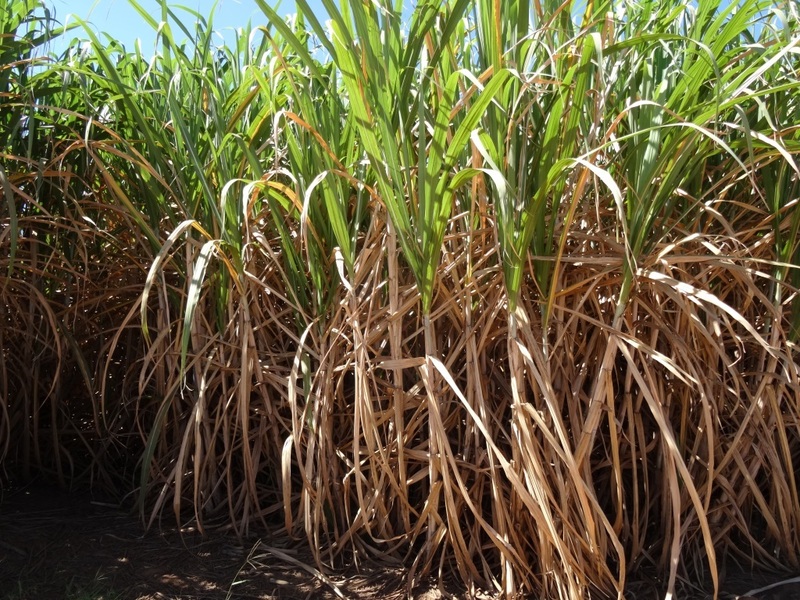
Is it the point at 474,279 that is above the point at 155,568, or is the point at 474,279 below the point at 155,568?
above

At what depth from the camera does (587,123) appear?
1328 millimetres

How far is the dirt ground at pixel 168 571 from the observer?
1300 mm

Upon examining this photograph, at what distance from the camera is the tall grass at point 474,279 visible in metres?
1.14

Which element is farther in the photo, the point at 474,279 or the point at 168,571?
the point at 168,571

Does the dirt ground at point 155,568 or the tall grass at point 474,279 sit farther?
the dirt ground at point 155,568

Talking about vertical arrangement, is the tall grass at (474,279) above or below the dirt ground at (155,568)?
above

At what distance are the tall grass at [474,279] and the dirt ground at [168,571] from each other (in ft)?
0.19

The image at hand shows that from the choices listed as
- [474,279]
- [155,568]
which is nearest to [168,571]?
[155,568]

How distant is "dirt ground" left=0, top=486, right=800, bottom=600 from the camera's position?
51.2 inches

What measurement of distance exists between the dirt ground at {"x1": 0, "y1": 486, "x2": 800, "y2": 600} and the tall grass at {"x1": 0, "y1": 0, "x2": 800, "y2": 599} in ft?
0.19

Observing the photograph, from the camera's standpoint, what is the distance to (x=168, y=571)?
4.51 ft

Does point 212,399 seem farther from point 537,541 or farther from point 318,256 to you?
point 537,541

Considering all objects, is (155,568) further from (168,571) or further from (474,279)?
(474,279)

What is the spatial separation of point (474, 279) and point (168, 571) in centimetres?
82
